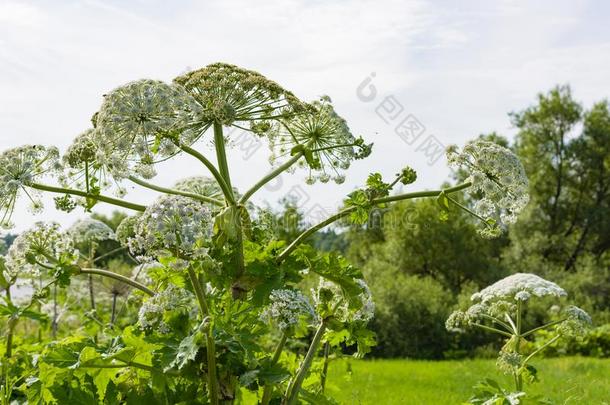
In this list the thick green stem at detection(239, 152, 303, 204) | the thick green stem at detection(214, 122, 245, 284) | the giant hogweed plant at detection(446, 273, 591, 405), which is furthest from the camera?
the giant hogweed plant at detection(446, 273, 591, 405)

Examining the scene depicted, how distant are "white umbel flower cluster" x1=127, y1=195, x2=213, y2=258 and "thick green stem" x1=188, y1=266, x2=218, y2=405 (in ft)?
0.57

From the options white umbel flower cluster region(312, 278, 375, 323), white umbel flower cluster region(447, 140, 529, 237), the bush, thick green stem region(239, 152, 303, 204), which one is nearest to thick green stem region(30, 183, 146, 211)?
thick green stem region(239, 152, 303, 204)

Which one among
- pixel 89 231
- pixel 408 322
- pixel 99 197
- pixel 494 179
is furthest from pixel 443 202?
pixel 408 322

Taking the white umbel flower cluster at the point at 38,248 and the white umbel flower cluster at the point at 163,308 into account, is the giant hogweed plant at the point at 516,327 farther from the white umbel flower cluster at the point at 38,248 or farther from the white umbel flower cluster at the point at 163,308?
the white umbel flower cluster at the point at 38,248

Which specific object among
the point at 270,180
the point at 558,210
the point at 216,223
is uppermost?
the point at 558,210

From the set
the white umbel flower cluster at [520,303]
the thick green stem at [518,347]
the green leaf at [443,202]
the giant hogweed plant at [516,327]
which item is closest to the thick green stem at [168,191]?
the green leaf at [443,202]

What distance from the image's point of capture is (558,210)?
35188 mm

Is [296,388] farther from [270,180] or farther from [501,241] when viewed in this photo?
[501,241]

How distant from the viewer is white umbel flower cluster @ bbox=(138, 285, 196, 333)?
153 inches

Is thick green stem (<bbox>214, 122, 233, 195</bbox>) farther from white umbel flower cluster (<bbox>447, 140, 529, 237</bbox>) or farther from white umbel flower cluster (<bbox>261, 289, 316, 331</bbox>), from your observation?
white umbel flower cluster (<bbox>447, 140, 529, 237</bbox>)

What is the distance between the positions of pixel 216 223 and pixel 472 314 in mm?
3716

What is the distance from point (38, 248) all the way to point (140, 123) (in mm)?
1114

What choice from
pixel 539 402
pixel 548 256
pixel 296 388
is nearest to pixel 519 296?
pixel 539 402

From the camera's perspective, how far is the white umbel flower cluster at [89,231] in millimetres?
6699
